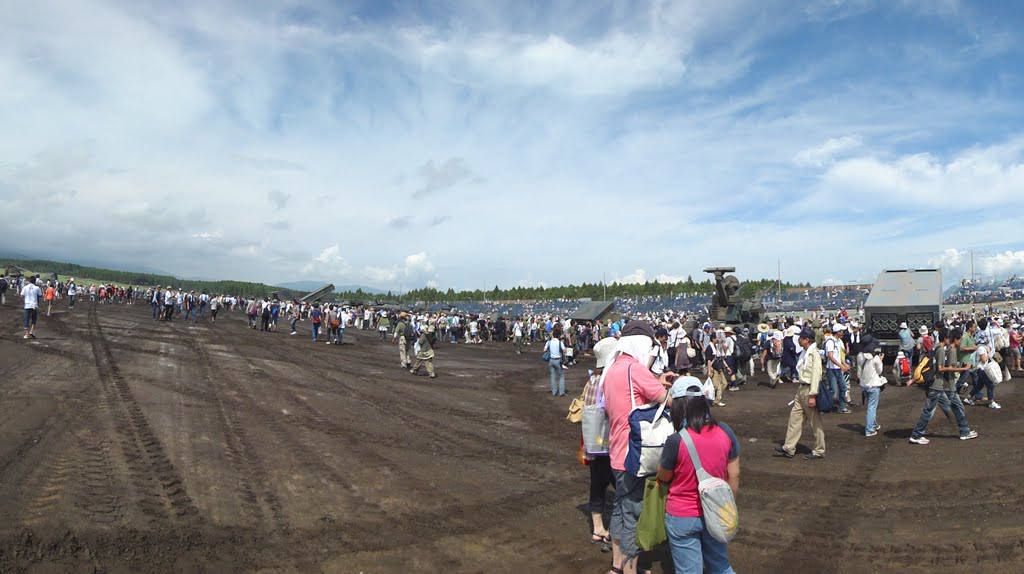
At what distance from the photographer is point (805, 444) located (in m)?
8.81

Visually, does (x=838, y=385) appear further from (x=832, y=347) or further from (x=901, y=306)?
(x=901, y=306)

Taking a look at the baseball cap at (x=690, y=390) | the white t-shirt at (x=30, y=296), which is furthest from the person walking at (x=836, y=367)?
the white t-shirt at (x=30, y=296)

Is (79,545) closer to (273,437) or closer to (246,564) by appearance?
(246,564)

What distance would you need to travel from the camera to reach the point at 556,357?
13.3 m

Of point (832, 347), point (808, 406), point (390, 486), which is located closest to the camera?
point (390, 486)

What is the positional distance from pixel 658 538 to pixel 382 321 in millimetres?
26890

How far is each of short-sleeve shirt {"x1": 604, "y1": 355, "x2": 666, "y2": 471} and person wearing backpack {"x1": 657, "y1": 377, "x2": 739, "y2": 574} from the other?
1.79 ft

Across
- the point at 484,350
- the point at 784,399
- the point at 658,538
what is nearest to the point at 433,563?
the point at 658,538

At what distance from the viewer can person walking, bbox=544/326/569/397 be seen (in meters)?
13.1

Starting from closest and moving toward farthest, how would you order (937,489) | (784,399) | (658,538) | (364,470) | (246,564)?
1. (658,538)
2. (246,564)
3. (937,489)
4. (364,470)
5. (784,399)

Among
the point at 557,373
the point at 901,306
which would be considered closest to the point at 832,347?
the point at 557,373

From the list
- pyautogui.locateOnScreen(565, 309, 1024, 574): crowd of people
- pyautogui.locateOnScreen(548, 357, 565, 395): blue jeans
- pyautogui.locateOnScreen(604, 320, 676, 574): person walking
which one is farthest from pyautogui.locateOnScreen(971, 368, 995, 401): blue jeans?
pyautogui.locateOnScreen(604, 320, 676, 574): person walking

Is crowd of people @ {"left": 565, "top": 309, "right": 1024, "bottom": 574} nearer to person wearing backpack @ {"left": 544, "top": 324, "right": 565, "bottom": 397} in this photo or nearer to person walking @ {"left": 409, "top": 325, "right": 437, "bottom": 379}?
person wearing backpack @ {"left": 544, "top": 324, "right": 565, "bottom": 397}

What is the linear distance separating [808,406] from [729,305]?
16.6 metres
